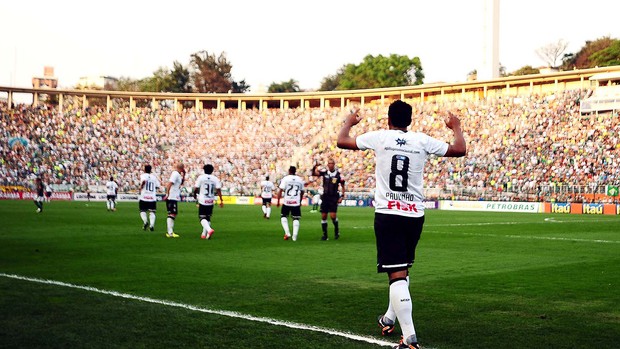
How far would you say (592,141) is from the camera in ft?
166

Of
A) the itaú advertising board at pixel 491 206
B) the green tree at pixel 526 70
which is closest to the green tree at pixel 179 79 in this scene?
the green tree at pixel 526 70

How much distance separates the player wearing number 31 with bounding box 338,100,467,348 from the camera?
6961 mm

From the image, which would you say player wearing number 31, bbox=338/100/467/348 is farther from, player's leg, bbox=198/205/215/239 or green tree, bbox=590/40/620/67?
green tree, bbox=590/40/620/67

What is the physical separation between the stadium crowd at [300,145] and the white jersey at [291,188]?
94.8 ft

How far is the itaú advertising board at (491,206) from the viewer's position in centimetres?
4462

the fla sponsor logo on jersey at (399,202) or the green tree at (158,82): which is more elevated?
the green tree at (158,82)

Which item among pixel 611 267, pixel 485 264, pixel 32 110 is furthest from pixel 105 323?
pixel 32 110

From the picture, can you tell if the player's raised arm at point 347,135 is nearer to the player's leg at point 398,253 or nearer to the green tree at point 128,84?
the player's leg at point 398,253

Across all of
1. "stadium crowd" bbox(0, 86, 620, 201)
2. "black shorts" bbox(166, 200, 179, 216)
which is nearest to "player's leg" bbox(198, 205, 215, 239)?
"black shorts" bbox(166, 200, 179, 216)

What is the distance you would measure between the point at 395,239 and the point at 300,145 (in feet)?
198

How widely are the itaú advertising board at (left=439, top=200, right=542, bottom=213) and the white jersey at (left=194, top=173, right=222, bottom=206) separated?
2871 centimetres

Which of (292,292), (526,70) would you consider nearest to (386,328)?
(292,292)

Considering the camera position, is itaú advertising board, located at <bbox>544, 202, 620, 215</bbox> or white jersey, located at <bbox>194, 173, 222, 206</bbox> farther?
itaú advertising board, located at <bbox>544, 202, 620, 215</bbox>

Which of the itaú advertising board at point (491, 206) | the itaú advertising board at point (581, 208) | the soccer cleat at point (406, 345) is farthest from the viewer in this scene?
the itaú advertising board at point (491, 206)
